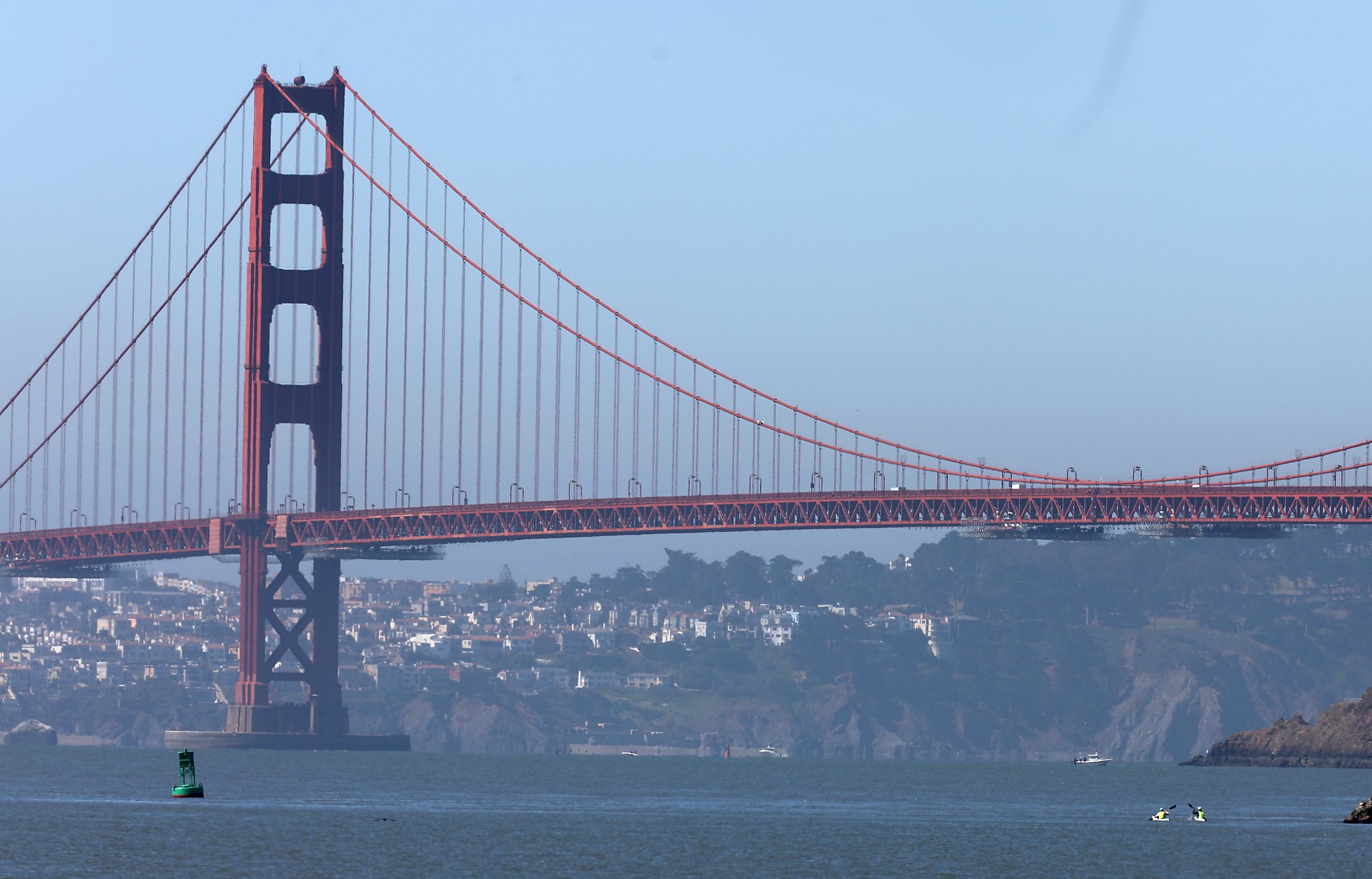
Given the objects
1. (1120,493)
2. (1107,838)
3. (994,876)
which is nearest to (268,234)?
(1120,493)

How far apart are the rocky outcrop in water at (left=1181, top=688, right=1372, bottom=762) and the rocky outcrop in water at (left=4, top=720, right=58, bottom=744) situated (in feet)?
301

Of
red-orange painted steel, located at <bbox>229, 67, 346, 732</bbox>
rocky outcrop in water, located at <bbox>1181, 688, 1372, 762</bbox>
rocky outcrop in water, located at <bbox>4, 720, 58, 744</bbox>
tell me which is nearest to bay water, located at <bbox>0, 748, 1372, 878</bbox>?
red-orange painted steel, located at <bbox>229, 67, 346, 732</bbox>

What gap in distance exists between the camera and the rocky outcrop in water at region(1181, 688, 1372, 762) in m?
135

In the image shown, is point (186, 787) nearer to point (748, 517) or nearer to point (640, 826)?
point (640, 826)

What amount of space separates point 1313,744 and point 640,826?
7707cm

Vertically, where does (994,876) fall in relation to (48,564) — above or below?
below

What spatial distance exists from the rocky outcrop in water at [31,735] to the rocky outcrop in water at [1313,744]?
91602 millimetres

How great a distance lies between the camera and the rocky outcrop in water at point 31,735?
188250 mm

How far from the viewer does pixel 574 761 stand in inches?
6580

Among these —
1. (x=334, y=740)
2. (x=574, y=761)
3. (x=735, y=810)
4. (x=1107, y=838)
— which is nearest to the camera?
(x=1107, y=838)

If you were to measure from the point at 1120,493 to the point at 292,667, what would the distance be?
10423 centimetres

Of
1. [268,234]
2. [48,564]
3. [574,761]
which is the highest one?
[268,234]

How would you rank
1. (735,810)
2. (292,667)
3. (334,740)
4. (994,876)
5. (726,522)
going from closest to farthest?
1. (994,876)
2. (735,810)
3. (726,522)
4. (334,740)
5. (292,667)

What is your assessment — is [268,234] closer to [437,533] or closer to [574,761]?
[437,533]
